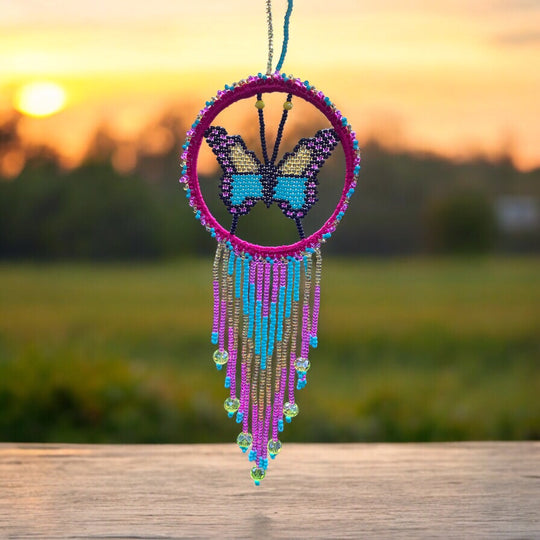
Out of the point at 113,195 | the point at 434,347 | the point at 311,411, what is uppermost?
the point at 113,195

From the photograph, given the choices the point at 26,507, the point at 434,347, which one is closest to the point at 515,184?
the point at 434,347

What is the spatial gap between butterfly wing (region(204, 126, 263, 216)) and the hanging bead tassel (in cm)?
8

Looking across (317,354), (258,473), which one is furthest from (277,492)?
(317,354)

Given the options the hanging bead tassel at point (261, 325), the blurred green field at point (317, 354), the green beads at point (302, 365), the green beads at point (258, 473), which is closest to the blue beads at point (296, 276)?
the hanging bead tassel at point (261, 325)

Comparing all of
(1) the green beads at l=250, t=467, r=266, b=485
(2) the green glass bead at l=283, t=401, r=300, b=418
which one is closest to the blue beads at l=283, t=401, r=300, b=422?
(2) the green glass bead at l=283, t=401, r=300, b=418

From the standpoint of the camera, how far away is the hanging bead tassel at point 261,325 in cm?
125

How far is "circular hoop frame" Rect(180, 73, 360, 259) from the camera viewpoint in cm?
119

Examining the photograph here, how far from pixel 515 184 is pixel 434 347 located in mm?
632

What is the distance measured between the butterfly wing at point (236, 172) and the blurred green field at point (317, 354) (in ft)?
3.56

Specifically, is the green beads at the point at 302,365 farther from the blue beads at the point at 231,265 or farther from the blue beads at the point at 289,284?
the blue beads at the point at 231,265

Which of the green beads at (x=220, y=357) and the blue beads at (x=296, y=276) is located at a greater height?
the blue beads at (x=296, y=276)

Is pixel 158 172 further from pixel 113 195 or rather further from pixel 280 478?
pixel 280 478

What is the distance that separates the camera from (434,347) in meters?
2.43

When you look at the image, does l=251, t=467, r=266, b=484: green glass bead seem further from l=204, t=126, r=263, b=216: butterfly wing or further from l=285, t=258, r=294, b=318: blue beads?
l=204, t=126, r=263, b=216: butterfly wing
